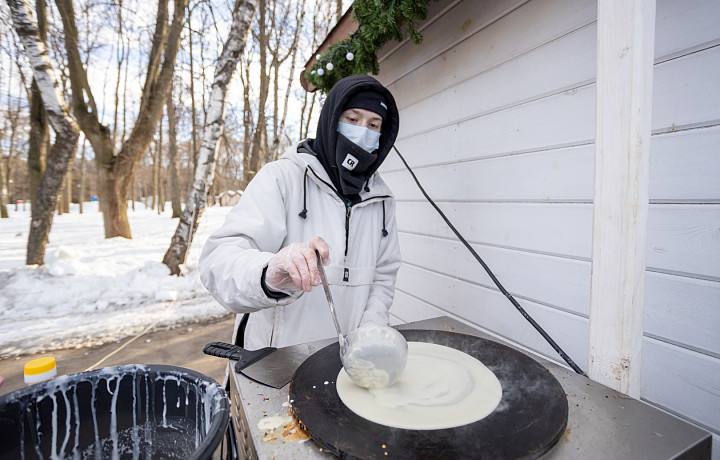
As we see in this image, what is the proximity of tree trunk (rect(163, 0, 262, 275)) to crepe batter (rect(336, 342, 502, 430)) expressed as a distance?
16.2ft

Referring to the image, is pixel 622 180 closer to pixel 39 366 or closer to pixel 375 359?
pixel 375 359

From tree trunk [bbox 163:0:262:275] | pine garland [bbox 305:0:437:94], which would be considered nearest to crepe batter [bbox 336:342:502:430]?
pine garland [bbox 305:0:437:94]

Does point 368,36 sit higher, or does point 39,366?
point 368,36

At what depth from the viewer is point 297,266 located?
1.01 meters

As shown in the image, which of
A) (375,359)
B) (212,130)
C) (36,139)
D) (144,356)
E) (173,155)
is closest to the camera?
(375,359)

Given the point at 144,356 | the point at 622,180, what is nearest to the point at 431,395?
the point at 622,180

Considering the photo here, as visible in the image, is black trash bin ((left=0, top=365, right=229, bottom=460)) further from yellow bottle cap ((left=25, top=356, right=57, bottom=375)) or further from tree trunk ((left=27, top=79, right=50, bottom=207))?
tree trunk ((left=27, top=79, right=50, bottom=207))

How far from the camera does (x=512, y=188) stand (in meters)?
1.79

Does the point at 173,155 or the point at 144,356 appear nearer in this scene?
the point at 144,356

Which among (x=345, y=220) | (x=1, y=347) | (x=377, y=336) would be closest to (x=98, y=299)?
(x=1, y=347)

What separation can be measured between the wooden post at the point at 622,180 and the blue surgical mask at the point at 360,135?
97 cm

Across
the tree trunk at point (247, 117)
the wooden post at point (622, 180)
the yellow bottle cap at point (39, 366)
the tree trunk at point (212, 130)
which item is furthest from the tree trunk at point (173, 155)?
the wooden post at point (622, 180)

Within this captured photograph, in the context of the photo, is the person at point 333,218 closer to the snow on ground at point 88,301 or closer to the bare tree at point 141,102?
the snow on ground at point 88,301

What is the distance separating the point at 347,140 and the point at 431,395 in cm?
112
